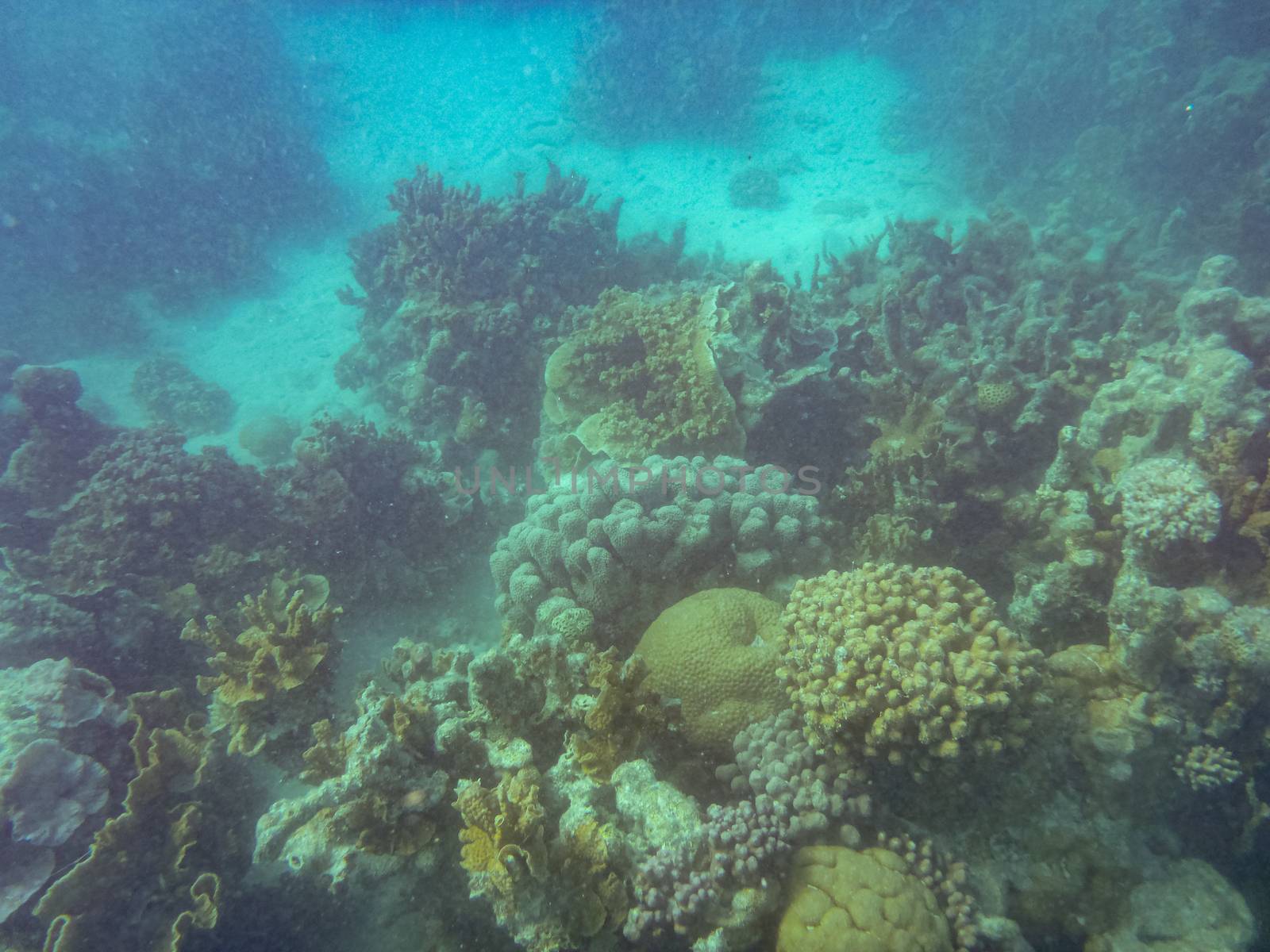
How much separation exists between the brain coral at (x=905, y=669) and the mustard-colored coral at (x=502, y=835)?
1.56 meters

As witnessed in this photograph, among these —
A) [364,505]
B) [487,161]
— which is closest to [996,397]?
[364,505]

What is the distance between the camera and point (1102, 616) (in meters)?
4.08

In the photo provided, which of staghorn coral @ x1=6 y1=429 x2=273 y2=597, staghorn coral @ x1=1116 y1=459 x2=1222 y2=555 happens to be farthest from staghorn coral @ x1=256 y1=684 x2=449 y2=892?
staghorn coral @ x1=1116 y1=459 x2=1222 y2=555

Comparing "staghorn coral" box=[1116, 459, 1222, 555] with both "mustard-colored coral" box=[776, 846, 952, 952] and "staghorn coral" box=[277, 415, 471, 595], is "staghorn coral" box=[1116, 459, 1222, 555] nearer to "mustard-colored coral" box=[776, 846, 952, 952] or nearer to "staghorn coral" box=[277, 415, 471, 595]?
"mustard-colored coral" box=[776, 846, 952, 952]

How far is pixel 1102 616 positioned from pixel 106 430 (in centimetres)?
1163

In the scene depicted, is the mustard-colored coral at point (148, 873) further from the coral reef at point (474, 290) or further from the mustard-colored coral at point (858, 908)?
the coral reef at point (474, 290)

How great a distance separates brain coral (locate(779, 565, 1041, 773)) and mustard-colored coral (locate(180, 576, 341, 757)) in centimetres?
353

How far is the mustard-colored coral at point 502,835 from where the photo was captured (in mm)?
2732

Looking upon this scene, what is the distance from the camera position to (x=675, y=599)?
4578 mm

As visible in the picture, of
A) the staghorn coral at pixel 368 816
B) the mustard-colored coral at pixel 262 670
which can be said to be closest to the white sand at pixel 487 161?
the mustard-colored coral at pixel 262 670

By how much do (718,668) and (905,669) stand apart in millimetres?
1090

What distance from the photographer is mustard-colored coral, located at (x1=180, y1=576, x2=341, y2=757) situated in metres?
4.24

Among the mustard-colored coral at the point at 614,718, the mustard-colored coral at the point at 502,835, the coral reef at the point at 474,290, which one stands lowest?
the mustard-colored coral at the point at 502,835

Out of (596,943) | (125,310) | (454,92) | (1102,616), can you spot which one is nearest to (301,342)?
(125,310)
